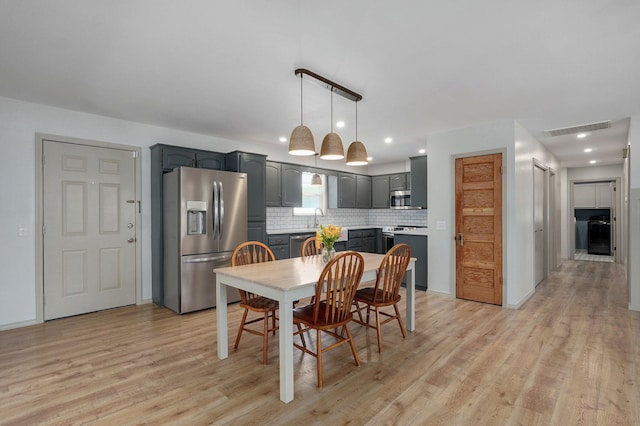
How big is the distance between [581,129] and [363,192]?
4153 millimetres

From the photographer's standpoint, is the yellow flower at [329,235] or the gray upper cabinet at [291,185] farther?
the gray upper cabinet at [291,185]

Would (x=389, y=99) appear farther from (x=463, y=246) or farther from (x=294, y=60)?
(x=463, y=246)

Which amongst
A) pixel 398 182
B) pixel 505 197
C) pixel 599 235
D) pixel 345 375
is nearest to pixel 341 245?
pixel 398 182

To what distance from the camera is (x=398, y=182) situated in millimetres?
7250

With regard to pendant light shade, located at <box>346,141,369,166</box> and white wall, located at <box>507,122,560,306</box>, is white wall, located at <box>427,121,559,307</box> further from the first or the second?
pendant light shade, located at <box>346,141,369,166</box>

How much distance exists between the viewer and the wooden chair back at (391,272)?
286cm

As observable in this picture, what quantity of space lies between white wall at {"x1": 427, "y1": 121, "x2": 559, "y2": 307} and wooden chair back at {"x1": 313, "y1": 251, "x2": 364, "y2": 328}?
2.68 m

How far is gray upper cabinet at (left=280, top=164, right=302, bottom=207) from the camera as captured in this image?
6.00 meters

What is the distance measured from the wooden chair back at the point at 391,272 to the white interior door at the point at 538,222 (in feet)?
10.3

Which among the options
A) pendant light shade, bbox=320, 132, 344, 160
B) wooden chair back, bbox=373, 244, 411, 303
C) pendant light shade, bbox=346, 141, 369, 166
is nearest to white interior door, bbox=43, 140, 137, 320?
pendant light shade, bbox=320, 132, 344, 160

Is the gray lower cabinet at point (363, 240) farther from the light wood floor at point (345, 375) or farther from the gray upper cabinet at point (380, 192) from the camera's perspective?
the light wood floor at point (345, 375)

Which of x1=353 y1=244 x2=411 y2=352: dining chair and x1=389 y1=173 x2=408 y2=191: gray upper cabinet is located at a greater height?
x1=389 y1=173 x2=408 y2=191: gray upper cabinet

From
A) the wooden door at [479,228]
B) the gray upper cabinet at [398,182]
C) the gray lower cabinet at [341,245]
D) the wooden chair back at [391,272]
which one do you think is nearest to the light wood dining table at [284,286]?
the wooden chair back at [391,272]

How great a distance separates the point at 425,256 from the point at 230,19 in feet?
13.6
